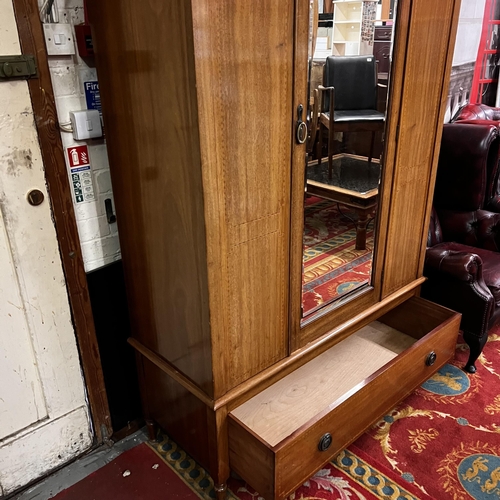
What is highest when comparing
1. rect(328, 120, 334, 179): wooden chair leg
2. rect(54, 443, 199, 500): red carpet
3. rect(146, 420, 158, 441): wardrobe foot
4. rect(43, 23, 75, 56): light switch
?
rect(43, 23, 75, 56): light switch

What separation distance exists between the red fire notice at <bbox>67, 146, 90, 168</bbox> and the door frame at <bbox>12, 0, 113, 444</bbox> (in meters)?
0.04

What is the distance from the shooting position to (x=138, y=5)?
41.6 inches

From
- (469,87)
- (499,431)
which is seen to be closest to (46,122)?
(499,431)

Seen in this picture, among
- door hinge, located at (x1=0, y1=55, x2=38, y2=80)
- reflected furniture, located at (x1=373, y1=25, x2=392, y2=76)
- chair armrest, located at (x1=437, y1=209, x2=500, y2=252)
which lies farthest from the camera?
chair armrest, located at (x1=437, y1=209, x2=500, y2=252)

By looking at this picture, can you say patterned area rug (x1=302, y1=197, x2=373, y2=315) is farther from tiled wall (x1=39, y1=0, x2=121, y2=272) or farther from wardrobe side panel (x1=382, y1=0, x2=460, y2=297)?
tiled wall (x1=39, y1=0, x2=121, y2=272)

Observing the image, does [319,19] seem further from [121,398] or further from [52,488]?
[52,488]

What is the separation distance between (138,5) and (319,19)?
43 centimetres

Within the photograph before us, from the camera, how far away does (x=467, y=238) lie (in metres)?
2.36

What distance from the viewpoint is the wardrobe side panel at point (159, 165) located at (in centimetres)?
104

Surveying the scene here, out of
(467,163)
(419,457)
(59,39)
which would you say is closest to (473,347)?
(419,457)

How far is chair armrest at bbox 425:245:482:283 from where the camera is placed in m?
1.89

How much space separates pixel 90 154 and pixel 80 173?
61 millimetres

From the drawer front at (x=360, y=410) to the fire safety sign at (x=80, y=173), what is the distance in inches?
34.3

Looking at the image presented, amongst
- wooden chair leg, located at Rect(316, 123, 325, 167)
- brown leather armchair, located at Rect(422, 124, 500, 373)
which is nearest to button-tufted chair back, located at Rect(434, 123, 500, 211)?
brown leather armchair, located at Rect(422, 124, 500, 373)
